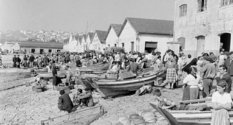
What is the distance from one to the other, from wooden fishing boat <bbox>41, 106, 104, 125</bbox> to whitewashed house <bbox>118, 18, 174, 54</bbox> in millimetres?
19554

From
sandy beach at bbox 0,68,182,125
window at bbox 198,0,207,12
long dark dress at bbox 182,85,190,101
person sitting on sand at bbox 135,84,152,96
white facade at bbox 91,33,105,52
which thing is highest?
window at bbox 198,0,207,12

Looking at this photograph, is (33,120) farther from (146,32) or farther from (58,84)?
(146,32)

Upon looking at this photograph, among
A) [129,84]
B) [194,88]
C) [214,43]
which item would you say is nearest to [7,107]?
[129,84]

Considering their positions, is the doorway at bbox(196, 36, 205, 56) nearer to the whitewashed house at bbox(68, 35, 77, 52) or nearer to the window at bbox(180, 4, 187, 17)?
the window at bbox(180, 4, 187, 17)

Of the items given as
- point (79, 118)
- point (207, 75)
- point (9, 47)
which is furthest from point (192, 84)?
point (9, 47)

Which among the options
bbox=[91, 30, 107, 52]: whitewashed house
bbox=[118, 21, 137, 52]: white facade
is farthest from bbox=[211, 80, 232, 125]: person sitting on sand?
bbox=[91, 30, 107, 52]: whitewashed house

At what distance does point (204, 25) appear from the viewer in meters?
18.0

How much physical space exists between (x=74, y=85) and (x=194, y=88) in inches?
390

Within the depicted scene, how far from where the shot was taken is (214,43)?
56.1 ft

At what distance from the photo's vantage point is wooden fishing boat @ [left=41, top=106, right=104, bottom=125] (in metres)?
9.03

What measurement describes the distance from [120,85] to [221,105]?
21.8 feet

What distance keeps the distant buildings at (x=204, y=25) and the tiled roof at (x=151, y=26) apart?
7.25 m

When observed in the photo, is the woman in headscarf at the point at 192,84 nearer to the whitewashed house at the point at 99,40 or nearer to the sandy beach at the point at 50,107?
the sandy beach at the point at 50,107

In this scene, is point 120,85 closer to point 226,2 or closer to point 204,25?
point 204,25
